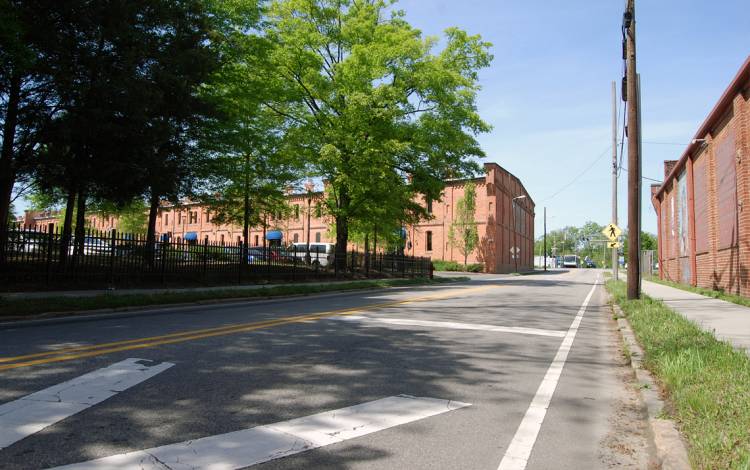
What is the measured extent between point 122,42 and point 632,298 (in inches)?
646

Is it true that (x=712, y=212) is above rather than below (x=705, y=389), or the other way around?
above

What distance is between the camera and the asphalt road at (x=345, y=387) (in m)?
3.52

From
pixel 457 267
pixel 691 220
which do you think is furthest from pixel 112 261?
pixel 457 267

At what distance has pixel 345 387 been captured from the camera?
512 cm

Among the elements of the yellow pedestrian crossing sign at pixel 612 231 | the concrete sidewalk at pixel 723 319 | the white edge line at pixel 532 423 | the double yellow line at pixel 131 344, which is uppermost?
the yellow pedestrian crossing sign at pixel 612 231

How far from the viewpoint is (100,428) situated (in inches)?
148

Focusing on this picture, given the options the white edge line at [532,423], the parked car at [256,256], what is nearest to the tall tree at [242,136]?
the parked car at [256,256]

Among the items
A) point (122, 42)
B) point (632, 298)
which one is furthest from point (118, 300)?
point (632, 298)

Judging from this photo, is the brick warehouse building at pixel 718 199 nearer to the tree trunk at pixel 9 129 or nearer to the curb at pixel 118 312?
the curb at pixel 118 312

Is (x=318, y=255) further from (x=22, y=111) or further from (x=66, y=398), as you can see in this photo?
(x=66, y=398)

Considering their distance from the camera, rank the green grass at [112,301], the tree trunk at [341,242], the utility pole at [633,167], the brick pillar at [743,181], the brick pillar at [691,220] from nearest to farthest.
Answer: the green grass at [112,301] < the utility pole at [633,167] < the brick pillar at [743,181] < the brick pillar at [691,220] < the tree trunk at [341,242]

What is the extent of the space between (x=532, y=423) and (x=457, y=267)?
174ft

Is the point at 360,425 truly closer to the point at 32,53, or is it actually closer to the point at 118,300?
the point at 118,300

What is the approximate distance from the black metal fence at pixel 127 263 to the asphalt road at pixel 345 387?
19.8 feet
